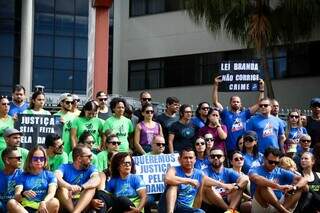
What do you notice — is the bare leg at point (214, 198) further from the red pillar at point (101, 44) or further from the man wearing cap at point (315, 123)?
the red pillar at point (101, 44)

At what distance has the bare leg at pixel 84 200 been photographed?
31.8 feet

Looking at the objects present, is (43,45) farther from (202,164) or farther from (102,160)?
(202,164)

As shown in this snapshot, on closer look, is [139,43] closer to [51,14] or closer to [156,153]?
[51,14]

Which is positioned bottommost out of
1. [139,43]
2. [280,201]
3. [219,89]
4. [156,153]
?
[280,201]

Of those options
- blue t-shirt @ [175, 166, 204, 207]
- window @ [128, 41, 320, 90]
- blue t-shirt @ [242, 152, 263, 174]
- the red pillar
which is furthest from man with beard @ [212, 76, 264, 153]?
window @ [128, 41, 320, 90]

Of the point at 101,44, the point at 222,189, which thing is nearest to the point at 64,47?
the point at 101,44

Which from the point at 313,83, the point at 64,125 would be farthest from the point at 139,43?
the point at 64,125

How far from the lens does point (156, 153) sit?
446 inches

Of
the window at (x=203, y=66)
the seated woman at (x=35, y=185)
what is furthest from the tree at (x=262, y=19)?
the seated woman at (x=35, y=185)

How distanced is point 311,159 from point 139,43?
69.3ft

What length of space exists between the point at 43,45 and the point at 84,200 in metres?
30.8

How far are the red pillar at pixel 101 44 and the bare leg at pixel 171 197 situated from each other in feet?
34.2

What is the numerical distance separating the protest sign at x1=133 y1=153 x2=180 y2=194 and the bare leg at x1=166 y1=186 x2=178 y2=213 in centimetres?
130

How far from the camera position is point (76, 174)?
10078mm
